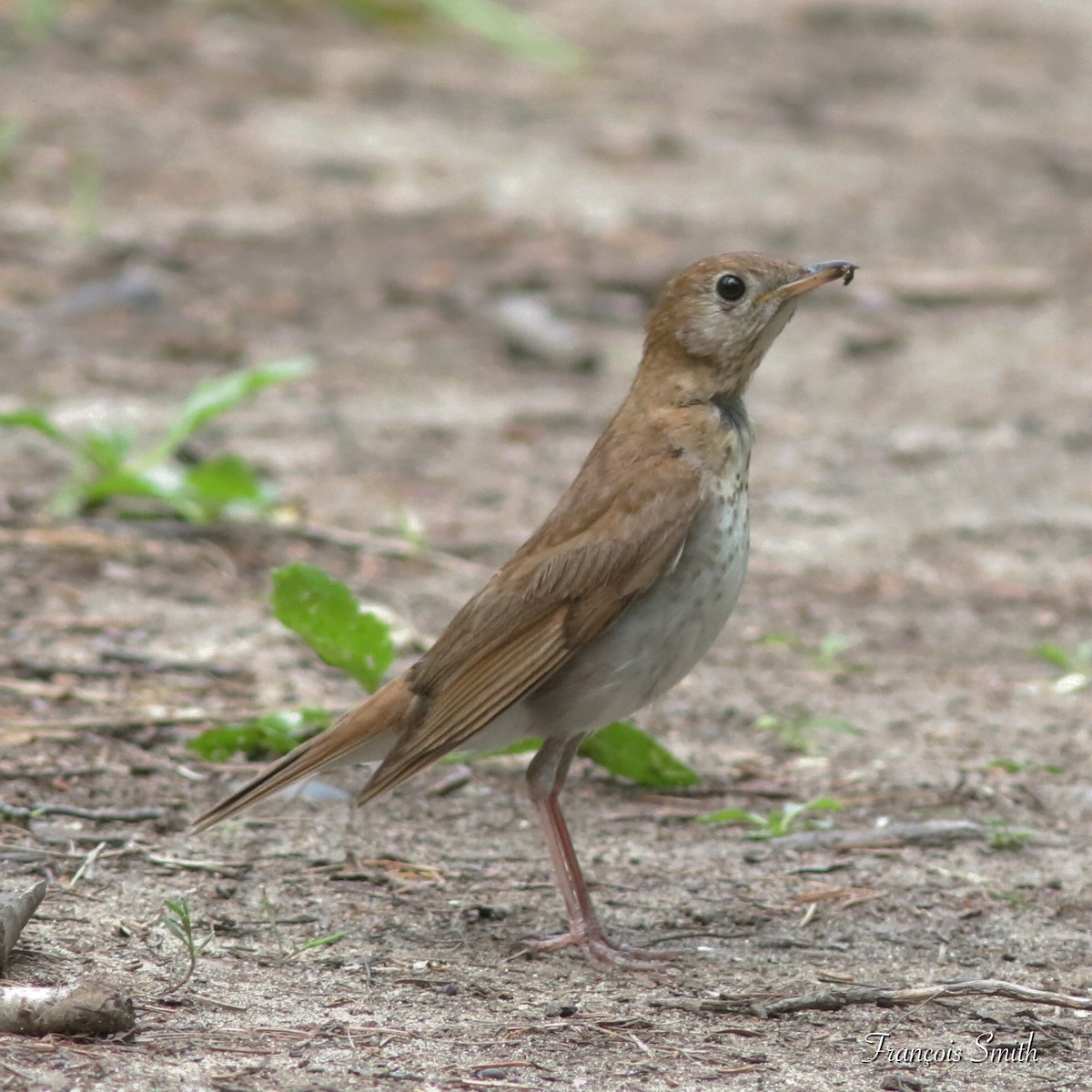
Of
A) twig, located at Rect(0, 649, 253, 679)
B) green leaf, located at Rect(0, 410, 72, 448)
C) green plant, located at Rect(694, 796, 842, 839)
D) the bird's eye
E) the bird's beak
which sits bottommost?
twig, located at Rect(0, 649, 253, 679)

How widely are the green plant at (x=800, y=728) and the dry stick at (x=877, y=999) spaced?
165 cm

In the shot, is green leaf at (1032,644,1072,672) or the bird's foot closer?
the bird's foot

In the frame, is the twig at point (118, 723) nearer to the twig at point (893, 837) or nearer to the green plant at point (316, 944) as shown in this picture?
the green plant at point (316, 944)

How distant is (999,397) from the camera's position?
29.5ft

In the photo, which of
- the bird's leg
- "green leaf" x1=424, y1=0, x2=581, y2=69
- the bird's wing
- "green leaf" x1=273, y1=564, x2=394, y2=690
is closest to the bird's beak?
the bird's wing

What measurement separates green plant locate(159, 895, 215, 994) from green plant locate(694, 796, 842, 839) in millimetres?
1444

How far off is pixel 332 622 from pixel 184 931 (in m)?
1.19

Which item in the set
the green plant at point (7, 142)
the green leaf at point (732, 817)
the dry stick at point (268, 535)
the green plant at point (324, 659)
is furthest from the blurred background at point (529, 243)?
the green leaf at point (732, 817)

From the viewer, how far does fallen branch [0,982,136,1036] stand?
129 inches

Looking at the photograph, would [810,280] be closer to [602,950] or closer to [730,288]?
[730,288]

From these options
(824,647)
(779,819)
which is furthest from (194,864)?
(824,647)

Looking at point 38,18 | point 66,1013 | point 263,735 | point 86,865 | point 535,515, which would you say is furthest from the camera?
point 38,18

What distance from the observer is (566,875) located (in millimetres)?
4270
